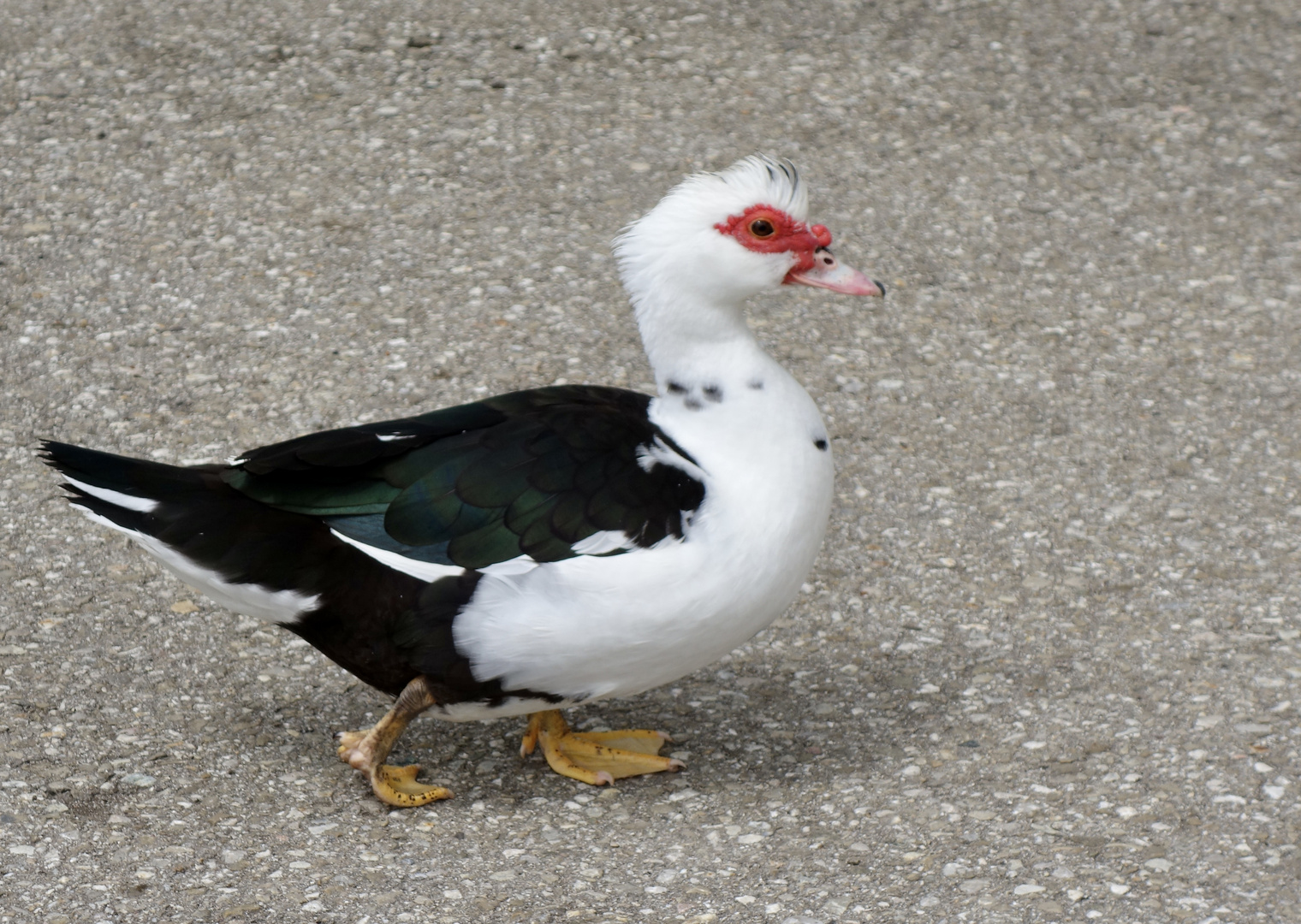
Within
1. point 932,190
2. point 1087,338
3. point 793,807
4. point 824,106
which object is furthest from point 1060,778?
point 824,106

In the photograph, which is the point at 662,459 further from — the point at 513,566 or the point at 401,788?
the point at 401,788

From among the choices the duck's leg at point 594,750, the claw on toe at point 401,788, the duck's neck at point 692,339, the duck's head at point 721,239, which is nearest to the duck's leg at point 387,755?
the claw on toe at point 401,788

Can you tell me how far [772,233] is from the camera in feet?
13.6

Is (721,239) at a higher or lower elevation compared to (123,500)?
higher

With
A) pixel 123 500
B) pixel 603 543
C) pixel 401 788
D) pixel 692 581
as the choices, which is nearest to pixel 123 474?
pixel 123 500

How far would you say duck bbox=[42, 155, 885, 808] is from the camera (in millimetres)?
3949

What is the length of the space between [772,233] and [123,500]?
69.4 inches

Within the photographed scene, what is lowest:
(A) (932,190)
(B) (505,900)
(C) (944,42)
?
(B) (505,900)

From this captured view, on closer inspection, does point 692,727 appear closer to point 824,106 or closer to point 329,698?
point 329,698

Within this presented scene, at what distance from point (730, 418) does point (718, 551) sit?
36 cm

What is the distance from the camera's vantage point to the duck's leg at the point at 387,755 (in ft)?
13.4

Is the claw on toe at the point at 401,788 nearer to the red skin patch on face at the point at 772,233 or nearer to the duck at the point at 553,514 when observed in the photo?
the duck at the point at 553,514

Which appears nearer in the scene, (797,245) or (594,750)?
(797,245)

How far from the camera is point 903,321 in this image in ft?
22.0
